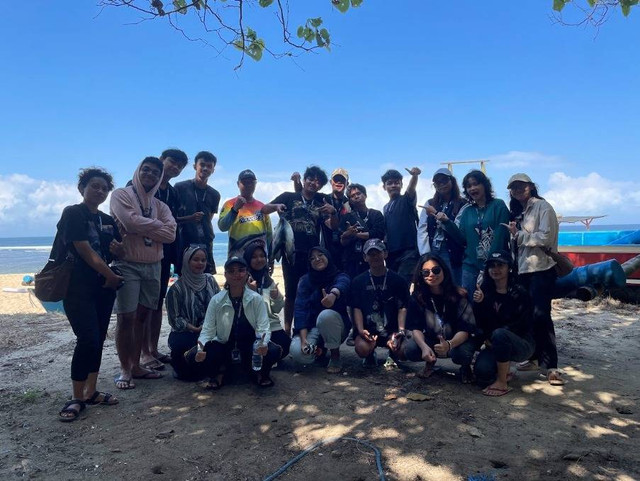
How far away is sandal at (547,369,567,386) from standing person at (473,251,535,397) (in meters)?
0.37

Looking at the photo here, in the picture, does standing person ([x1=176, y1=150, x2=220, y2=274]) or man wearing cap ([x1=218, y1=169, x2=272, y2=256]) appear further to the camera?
man wearing cap ([x1=218, y1=169, x2=272, y2=256])

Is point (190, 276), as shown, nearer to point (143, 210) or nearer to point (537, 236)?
point (143, 210)

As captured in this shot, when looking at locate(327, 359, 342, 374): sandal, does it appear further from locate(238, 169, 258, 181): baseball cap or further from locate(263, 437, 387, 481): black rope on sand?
locate(238, 169, 258, 181): baseball cap

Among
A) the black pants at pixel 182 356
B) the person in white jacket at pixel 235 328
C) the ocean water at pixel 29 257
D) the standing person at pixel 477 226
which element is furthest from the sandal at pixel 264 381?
the ocean water at pixel 29 257

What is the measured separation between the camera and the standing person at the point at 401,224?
17.9 feet

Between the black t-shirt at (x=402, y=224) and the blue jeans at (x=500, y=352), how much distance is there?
5.59 ft

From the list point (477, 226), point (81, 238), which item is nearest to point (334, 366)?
point (477, 226)

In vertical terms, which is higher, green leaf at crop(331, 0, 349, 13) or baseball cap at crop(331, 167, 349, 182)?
green leaf at crop(331, 0, 349, 13)

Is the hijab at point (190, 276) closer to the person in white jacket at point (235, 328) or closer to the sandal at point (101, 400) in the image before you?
the person in white jacket at point (235, 328)

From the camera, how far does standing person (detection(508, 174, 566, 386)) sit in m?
4.26

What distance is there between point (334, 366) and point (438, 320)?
1283 millimetres

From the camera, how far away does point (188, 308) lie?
15.0 ft

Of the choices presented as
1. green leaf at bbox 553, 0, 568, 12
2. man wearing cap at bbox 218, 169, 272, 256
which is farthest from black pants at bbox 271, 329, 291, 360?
green leaf at bbox 553, 0, 568, 12

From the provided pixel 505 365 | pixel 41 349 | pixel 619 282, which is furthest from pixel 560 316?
pixel 41 349
